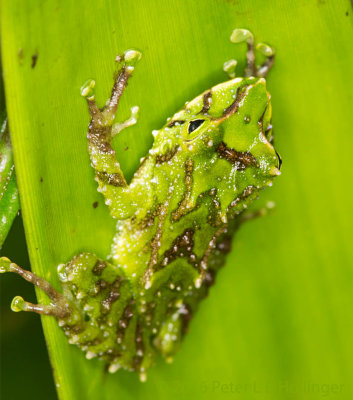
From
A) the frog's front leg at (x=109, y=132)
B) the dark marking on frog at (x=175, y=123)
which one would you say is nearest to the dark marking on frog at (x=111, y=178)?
the frog's front leg at (x=109, y=132)

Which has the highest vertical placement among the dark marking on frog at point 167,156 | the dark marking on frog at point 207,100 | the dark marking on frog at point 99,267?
the dark marking on frog at point 207,100

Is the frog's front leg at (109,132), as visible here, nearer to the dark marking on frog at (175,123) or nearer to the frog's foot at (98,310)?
the dark marking on frog at (175,123)

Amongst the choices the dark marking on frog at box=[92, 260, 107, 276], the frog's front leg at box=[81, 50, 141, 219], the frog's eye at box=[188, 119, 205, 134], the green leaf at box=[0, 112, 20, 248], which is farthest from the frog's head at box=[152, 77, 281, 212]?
the green leaf at box=[0, 112, 20, 248]

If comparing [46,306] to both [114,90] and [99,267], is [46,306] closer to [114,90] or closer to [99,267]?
[99,267]

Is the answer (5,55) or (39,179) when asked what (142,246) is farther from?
(5,55)

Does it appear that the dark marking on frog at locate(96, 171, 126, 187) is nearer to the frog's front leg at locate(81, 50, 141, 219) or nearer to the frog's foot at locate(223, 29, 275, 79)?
the frog's front leg at locate(81, 50, 141, 219)

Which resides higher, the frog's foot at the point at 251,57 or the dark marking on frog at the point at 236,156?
the frog's foot at the point at 251,57
